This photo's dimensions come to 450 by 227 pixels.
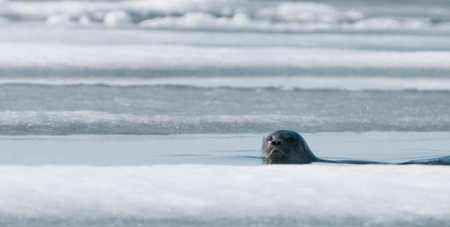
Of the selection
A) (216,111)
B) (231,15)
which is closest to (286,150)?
(216,111)

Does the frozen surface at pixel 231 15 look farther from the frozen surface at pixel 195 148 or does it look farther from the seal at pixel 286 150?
the seal at pixel 286 150

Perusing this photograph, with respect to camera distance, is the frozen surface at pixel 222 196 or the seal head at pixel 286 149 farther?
the seal head at pixel 286 149

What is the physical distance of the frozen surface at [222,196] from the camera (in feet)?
11.6

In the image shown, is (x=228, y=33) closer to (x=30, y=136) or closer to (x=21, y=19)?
(x=21, y=19)

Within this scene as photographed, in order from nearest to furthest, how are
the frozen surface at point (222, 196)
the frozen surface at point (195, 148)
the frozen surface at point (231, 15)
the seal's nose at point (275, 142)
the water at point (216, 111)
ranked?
the frozen surface at point (222, 196) < the water at point (216, 111) < the frozen surface at point (195, 148) < the seal's nose at point (275, 142) < the frozen surface at point (231, 15)

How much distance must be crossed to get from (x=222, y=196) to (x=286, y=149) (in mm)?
1791

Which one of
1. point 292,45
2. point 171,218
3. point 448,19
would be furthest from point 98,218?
point 448,19

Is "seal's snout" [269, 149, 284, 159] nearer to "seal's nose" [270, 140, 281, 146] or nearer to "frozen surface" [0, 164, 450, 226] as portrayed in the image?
"seal's nose" [270, 140, 281, 146]

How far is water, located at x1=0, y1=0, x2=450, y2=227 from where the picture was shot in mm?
3684

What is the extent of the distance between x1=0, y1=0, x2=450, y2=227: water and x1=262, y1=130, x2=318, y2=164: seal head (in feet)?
0.30

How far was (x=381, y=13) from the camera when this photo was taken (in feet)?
48.3

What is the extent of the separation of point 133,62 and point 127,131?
304 centimetres

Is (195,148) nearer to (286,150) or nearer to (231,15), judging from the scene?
(286,150)

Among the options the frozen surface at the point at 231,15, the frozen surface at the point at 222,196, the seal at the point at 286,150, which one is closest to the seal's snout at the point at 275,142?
the seal at the point at 286,150
